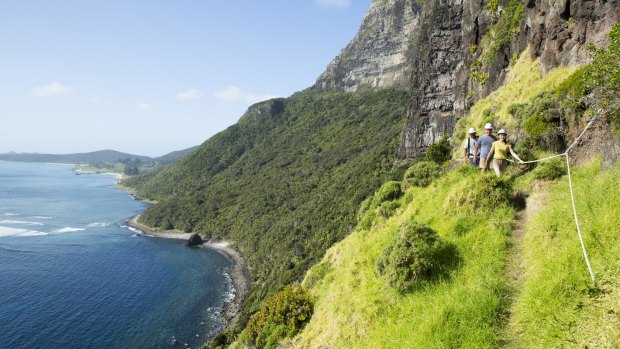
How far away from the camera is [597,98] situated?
40.4 ft

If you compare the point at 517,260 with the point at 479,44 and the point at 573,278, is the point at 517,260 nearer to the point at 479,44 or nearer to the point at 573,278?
the point at 573,278

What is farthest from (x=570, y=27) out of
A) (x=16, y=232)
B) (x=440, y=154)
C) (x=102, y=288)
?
(x=16, y=232)

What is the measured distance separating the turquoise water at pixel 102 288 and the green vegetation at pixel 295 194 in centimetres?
1147

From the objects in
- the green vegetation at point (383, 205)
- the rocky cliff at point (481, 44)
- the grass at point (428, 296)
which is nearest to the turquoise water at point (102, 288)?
the green vegetation at point (383, 205)

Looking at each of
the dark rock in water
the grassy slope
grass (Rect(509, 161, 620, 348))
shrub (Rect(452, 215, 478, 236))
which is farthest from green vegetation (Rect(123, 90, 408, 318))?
grass (Rect(509, 161, 620, 348))

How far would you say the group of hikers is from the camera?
43.0 ft

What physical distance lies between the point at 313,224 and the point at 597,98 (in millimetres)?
83859

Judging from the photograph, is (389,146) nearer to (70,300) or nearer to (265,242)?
(265,242)

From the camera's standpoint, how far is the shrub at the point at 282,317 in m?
15.1

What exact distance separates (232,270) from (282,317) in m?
83.5

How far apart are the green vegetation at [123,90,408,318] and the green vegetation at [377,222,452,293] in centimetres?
4678

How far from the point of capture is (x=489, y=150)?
13734 mm

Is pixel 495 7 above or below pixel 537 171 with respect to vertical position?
above

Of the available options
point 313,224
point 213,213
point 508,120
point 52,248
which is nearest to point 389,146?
point 313,224
